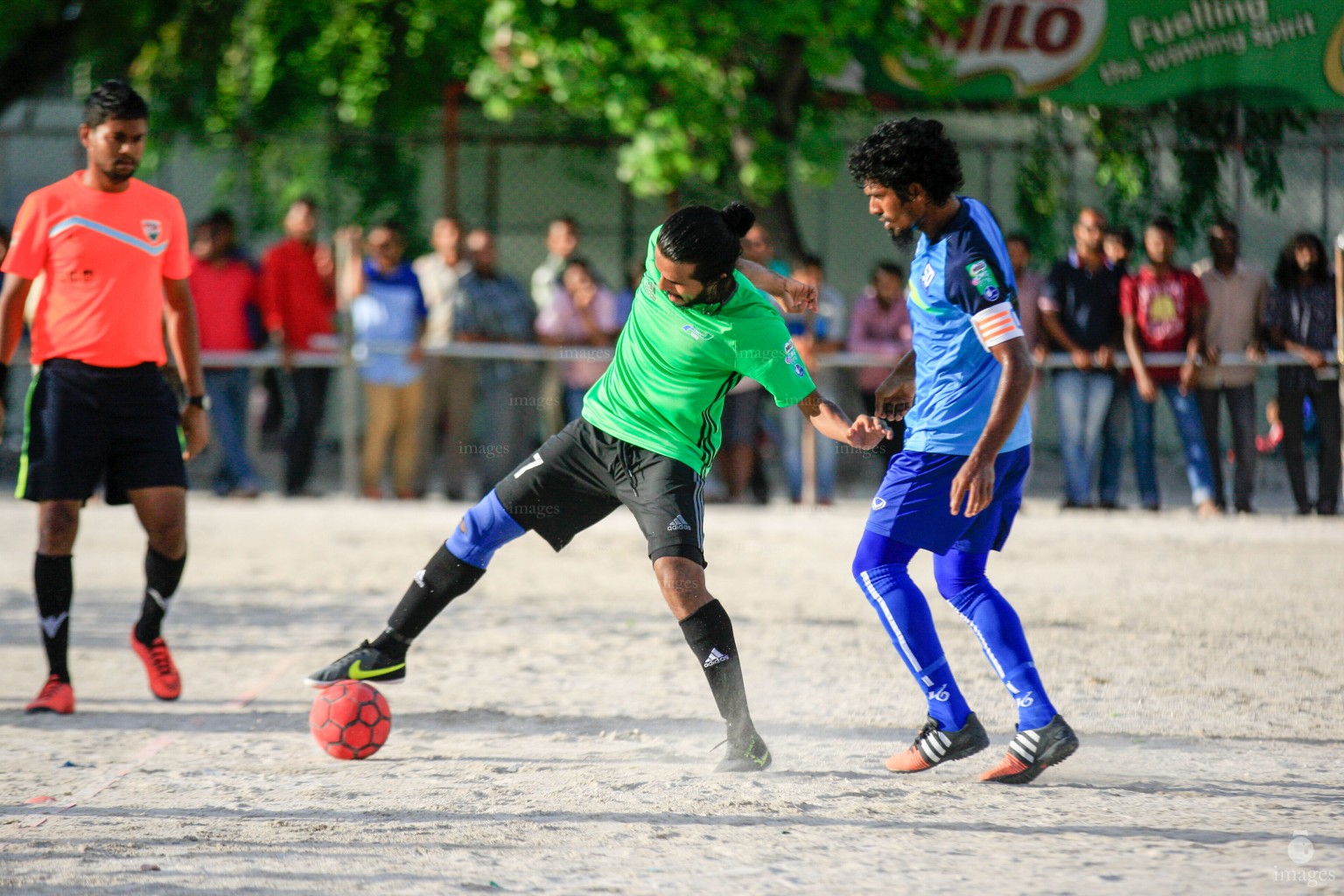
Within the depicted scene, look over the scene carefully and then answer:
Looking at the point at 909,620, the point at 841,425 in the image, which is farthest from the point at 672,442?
the point at 909,620

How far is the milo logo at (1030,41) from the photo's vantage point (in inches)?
534

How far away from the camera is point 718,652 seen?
4902 mm

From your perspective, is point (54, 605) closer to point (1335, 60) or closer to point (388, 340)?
point (388, 340)

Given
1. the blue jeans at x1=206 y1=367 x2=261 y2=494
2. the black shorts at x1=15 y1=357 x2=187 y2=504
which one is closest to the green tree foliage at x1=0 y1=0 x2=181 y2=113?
the blue jeans at x1=206 y1=367 x2=261 y2=494

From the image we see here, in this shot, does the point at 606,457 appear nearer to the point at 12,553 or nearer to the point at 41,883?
the point at 41,883

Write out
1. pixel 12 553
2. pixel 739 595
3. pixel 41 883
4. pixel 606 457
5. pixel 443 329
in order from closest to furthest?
pixel 41 883 < pixel 606 457 < pixel 739 595 < pixel 12 553 < pixel 443 329

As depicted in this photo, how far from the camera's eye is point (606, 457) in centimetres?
503

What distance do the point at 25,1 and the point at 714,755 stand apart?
1162cm

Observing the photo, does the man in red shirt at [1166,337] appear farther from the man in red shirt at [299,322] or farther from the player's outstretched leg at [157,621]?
the player's outstretched leg at [157,621]

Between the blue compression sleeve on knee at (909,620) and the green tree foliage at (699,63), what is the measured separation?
8.33 meters

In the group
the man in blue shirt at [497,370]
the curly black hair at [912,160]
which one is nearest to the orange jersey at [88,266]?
the curly black hair at [912,160]

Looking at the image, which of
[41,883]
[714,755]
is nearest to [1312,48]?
[714,755]

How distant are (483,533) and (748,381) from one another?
583 cm

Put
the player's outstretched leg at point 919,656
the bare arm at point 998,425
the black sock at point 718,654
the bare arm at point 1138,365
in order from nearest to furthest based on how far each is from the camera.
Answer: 1. the bare arm at point 998,425
2. the player's outstretched leg at point 919,656
3. the black sock at point 718,654
4. the bare arm at point 1138,365
